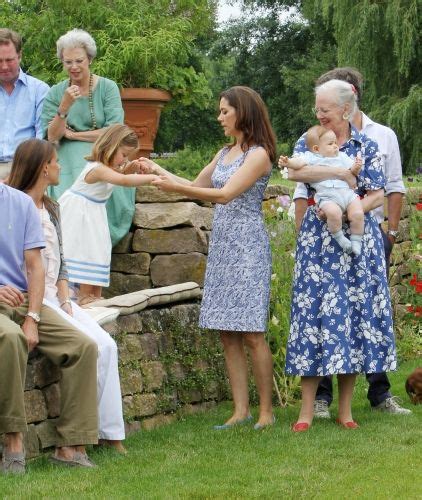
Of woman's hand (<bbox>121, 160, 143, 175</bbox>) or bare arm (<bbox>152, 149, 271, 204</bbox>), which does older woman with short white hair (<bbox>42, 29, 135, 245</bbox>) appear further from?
bare arm (<bbox>152, 149, 271, 204</bbox>)

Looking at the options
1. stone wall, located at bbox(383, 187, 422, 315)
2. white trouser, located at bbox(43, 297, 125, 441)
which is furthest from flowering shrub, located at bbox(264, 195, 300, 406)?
stone wall, located at bbox(383, 187, 422, 315)

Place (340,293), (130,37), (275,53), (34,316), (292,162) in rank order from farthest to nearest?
1. (275,53)
2. (130,37)
3. (340,293)
4. (292,162)
5. (34,316)

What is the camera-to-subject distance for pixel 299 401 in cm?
709

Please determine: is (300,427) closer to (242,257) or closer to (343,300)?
(343,300)

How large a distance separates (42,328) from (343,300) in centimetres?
162

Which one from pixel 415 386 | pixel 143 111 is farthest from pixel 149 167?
pixel 143 111

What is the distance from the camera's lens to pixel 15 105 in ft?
24.1

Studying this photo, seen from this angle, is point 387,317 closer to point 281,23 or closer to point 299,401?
point 299,401

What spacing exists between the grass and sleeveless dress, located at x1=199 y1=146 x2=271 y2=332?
60cm

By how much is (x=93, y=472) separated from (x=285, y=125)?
89.2ft

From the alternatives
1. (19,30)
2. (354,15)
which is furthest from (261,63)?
(19,30)

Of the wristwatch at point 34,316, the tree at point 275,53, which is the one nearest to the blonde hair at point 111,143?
the wristwatch at point 34,316

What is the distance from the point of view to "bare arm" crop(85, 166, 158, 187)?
624cm

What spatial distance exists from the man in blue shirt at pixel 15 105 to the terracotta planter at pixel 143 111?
1.15m
